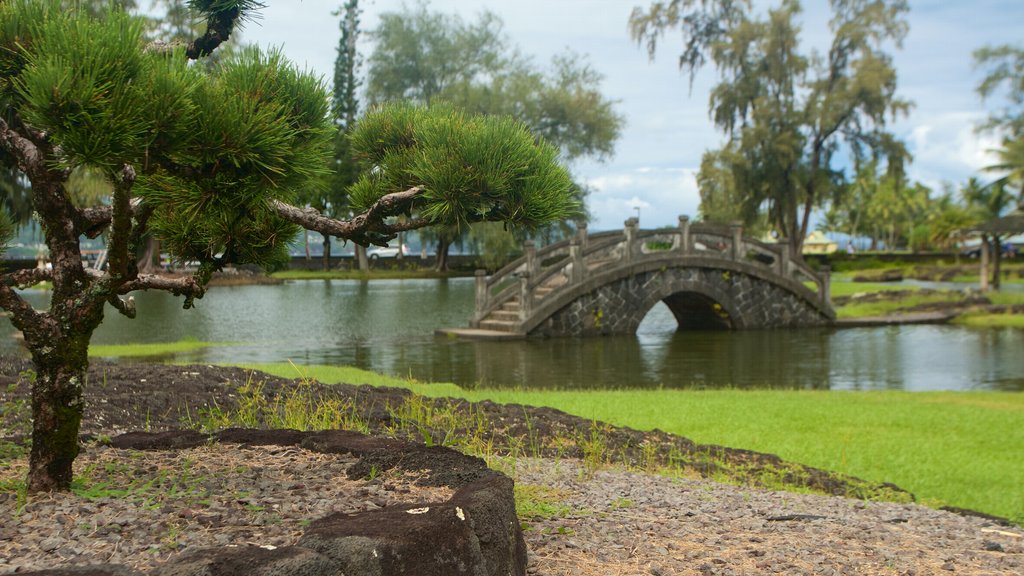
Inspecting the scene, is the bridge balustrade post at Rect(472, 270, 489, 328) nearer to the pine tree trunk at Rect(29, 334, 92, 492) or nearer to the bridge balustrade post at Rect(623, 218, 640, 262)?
the bridge balustrade post at Rect(623, 218, 640, 262)

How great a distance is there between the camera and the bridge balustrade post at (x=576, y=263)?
910 inches

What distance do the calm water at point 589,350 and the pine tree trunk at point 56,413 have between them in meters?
10.1

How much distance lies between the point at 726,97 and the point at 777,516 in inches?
1528

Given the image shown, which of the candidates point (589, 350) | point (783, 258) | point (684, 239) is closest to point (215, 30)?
point (589, 350)

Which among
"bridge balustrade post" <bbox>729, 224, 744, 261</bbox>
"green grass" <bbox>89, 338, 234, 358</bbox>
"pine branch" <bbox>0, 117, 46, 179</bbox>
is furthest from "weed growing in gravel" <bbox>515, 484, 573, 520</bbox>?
"bridge balustrade post" <bbox>729, 224, 744, 261</bbox>

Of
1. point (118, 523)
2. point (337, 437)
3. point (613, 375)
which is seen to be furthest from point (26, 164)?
point (613, 375)

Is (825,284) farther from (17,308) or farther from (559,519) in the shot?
(17,308)

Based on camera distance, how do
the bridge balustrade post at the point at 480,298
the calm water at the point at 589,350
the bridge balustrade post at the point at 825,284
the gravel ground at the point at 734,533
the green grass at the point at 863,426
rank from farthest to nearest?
1. the bridge balustrade post at the point at 825,284
2. the bridge balustrade post at the point at 480,298
3. the calm water at the point at 589,350
4. the green grass at the point at 863,426
5. the gravel ground at the point at 734,533

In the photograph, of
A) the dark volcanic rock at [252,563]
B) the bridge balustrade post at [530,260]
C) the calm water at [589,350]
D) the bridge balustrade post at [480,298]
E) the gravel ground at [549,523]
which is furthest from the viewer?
the bridge balustrade post at [480,298]

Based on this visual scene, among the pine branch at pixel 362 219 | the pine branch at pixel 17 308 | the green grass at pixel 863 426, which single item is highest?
the pine branch at pixel 362 219

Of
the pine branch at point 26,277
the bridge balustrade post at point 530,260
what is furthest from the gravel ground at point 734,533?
the bridge balustrade post at point 530,260

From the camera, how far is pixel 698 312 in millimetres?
26969

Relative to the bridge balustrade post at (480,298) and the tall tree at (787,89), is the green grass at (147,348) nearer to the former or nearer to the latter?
the bridge balustrade post at (480,298)

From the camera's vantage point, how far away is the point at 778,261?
26.7 m
